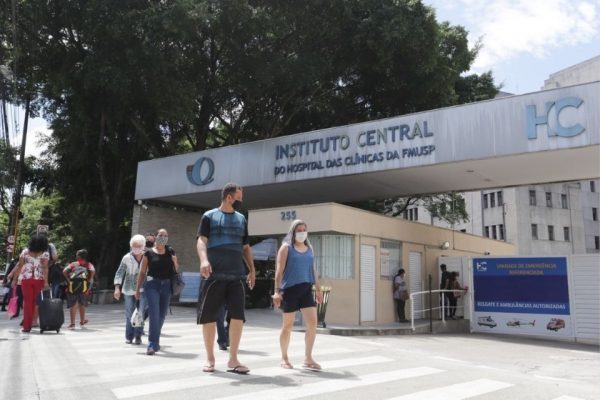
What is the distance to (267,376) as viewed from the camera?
5898 millimetres

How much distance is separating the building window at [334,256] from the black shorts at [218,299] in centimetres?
1007

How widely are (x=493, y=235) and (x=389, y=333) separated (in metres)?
47.0

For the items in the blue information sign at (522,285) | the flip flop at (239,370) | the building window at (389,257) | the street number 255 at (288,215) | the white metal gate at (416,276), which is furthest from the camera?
the white metal gate at (416,276)

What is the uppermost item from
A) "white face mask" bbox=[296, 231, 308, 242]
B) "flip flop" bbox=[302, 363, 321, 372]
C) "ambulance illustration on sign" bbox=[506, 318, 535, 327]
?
"white face mask" bbox=[296, 231, 308, 242]

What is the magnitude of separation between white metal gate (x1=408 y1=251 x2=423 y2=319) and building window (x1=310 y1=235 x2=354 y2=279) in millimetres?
3642

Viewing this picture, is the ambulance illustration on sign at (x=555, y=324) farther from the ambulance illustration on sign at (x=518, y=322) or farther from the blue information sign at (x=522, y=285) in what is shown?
the ambulance illustration on sign at (x=518, y=322)

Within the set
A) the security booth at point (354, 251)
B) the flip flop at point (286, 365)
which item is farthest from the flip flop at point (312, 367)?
the security booth at point (354, 251)

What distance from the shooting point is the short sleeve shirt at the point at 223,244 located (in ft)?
A: 19.1

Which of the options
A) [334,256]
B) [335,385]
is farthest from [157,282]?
[334,256]

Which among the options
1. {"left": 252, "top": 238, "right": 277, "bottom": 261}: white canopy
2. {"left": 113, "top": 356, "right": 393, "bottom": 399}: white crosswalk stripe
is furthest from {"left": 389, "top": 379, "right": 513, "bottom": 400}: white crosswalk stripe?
{"left": 252, "top": 238, "right": 277, "bottom": 261}: white canopy

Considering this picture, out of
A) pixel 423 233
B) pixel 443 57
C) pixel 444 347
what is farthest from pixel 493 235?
pixel 444 347

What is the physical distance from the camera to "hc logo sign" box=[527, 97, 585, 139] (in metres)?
14.5

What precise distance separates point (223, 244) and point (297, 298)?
130cm

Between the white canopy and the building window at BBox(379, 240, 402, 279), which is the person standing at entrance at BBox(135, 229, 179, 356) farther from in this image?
the white canopy
